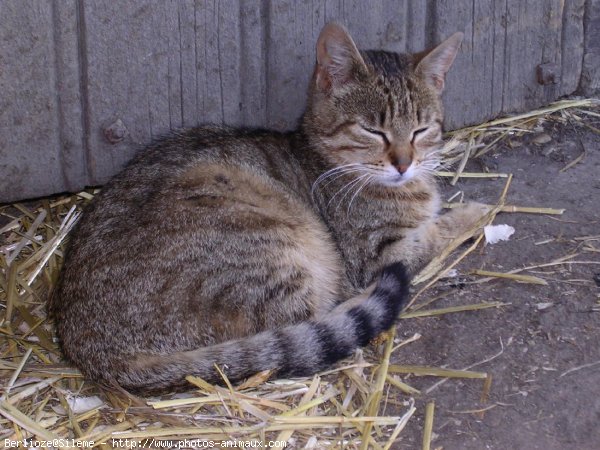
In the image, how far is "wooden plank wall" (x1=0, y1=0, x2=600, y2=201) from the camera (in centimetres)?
457

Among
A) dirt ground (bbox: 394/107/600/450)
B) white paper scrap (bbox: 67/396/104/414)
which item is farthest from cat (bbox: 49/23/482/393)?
dirt ground (bbox: 394/107/600/450)

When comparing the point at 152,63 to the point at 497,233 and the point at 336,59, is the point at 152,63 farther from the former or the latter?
the point at 497,233

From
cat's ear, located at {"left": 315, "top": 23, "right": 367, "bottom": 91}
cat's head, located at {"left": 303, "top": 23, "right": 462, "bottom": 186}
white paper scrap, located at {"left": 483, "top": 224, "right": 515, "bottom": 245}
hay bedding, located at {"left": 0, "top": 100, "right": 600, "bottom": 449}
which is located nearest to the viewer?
hay bedding, located at {"left": 0, "top": 100, "right": 600, "bottom": 449}

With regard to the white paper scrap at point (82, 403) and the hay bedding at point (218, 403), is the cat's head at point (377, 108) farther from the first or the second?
the white paper scrap at point (82, 403)

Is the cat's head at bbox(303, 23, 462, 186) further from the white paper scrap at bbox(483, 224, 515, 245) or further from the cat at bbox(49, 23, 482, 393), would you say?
the white paper scrap at bbox(483, 224, 515, 245)

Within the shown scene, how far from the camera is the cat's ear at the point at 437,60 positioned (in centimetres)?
458

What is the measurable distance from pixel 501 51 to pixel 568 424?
289 centimetres

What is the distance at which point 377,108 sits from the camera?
14.8 feet

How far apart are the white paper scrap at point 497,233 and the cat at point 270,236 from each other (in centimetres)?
12

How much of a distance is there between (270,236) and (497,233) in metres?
1.37

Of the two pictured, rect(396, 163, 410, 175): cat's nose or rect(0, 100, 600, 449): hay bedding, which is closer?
rect(0, 100, 600, 449): hay bedding

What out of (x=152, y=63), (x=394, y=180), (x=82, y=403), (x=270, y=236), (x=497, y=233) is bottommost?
(x=82, y=403)

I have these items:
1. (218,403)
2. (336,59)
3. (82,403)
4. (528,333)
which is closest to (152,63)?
(336,59)

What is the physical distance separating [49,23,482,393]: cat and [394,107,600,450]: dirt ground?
0.91ft
